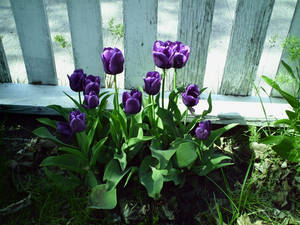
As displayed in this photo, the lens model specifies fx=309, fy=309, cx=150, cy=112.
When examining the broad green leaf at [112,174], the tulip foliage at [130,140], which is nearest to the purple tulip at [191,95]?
the tulip foliage at [130,140]

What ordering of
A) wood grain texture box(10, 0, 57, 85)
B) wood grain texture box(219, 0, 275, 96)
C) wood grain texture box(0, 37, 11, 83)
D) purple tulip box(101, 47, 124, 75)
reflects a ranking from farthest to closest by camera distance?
1. wood grain texture box(0, 37, 11, 83)
2. wood grain texture box(10, 0, 57, 85)
3. wood grain texture box(219, 0, 275, 96)
4. purple tulip box(101, 47, 124, 75)

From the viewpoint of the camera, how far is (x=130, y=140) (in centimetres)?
148

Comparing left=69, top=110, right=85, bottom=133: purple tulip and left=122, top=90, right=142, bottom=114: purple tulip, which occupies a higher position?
left=122, top=90, right=142, bottom=114: purple tulip

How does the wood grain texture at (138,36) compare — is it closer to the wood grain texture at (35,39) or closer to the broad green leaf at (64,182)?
the wood grain texture at (35,39)

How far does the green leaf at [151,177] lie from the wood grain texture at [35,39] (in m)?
A: 1.05

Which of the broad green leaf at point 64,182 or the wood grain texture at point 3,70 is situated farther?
the wood grain texture at point 3,70

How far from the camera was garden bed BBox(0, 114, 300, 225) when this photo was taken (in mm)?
1543

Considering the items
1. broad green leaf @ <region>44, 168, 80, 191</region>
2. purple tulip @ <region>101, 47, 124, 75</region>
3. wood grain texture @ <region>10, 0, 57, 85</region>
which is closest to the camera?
purple tulip @ <region>101, 47, 124, 75</region>

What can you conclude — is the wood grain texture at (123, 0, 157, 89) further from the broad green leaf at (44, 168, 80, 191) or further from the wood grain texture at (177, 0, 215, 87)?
the broad green leaf at (44, 168, 80, 191)

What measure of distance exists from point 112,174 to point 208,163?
0.48 metres

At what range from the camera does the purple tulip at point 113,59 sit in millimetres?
1297

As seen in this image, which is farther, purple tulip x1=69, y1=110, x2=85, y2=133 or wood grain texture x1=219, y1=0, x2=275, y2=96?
wood grain texture x1=219, y1=0, x2=275, y2=96

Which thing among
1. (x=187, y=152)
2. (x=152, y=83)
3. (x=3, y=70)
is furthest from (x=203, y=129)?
(x=3, y=70)

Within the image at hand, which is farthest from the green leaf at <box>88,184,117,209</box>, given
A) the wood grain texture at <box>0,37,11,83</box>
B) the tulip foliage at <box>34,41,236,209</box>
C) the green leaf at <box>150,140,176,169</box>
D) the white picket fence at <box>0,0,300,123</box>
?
the wood grain texture at <box>0,37,11,83</box>
